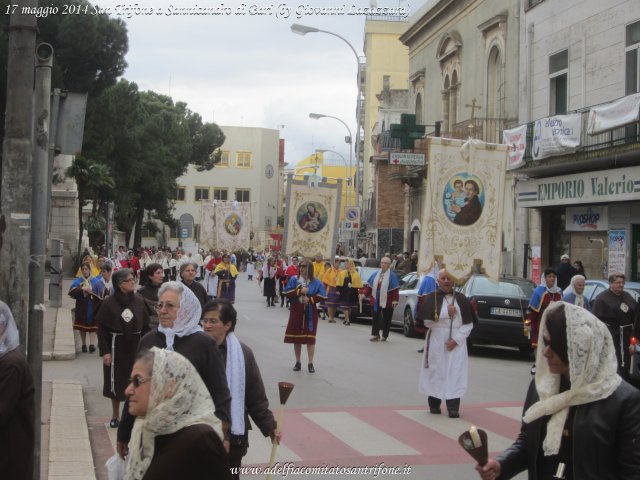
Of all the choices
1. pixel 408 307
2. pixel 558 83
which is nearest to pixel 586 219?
pixel 558 83

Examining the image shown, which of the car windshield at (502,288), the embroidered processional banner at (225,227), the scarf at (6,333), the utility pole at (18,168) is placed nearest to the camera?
the scarf at (6,333)

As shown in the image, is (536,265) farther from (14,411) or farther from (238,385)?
(14,411)

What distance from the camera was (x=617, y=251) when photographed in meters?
24.0

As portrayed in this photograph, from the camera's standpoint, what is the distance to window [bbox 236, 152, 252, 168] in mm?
103750

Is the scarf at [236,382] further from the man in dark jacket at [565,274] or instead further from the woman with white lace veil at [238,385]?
the man in dark jacket at [565,274]

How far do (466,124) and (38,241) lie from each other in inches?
1042

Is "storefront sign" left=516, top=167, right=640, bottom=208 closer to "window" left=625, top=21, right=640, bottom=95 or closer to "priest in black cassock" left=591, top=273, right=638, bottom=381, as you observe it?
"window" left=625, top=21, right=640, bottom=95

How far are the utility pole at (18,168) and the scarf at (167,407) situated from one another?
3.18 meters

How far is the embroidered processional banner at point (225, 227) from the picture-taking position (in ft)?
101

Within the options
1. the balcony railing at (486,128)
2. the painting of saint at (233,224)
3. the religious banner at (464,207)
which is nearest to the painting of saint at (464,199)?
the religious banner at (464,207)

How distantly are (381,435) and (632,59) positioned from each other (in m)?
16.5

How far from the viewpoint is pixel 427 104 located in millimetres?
40625

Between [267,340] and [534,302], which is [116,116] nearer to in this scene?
[267,340]

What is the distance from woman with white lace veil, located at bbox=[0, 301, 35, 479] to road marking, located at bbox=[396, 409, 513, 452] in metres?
5.23
